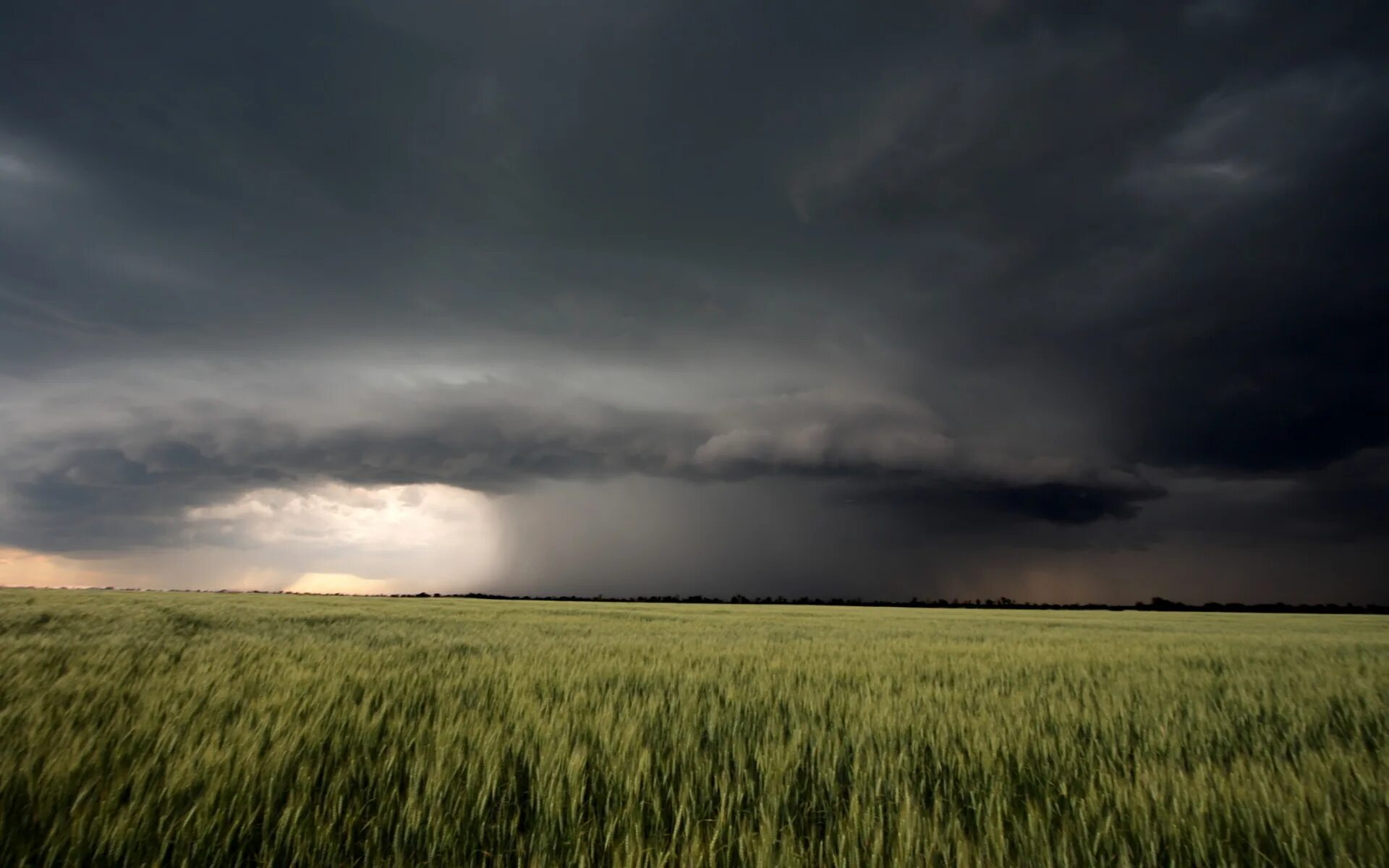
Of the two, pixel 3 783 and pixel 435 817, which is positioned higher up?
pixel 3 783

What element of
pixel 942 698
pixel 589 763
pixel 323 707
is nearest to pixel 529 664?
pixel 323 707

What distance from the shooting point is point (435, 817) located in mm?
2658

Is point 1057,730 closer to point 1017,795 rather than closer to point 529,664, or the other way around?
point 1017,795

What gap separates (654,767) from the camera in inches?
134

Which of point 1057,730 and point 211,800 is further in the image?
point 1057,730

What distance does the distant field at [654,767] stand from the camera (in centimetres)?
245

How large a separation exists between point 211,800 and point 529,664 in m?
5.03

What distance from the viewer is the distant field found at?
2.45 metres

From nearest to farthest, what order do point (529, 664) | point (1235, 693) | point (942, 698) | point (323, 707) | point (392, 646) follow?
1. point (323, 707)
2. point (942, 698)
3. point (1235, 693)
4. point (529, 664)
5. point (392, 646)

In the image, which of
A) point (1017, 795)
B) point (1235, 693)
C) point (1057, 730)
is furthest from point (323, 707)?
point (1235, 693)

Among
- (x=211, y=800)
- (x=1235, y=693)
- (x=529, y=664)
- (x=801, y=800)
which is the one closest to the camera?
(x=211, y=800)

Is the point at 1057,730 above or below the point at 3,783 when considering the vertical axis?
below

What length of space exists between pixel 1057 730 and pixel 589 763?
3.61 meters

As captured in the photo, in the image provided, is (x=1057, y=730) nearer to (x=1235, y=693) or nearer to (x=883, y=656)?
(x=1235, y=693)
